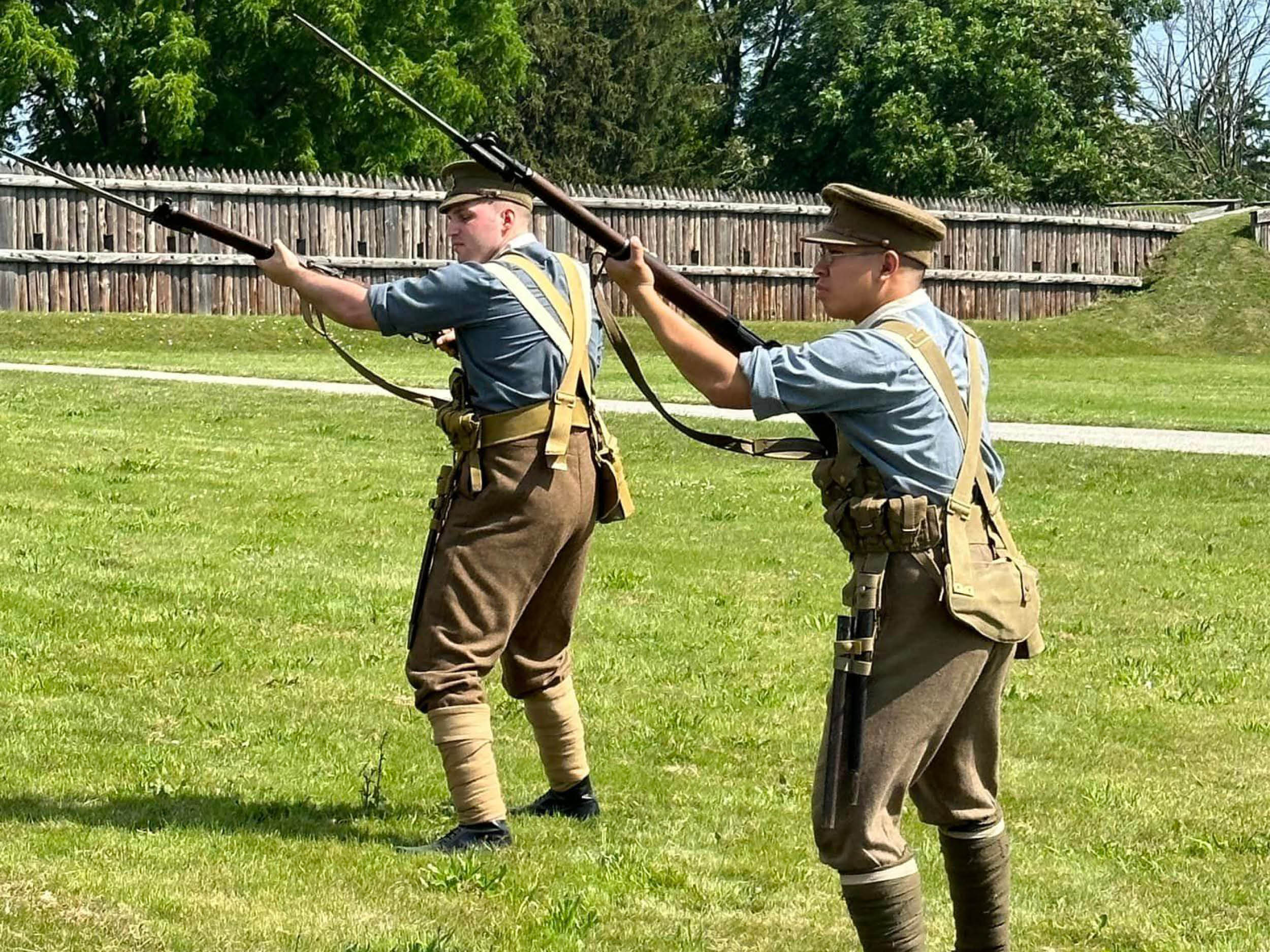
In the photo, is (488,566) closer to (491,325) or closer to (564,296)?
(491,325)

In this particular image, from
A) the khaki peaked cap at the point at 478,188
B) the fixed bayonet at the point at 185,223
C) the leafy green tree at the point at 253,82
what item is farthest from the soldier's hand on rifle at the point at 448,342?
the leafy green tree at the point at 253,82

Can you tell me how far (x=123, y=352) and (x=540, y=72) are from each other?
36.0m

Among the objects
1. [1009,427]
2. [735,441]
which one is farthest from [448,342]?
[1009,427]

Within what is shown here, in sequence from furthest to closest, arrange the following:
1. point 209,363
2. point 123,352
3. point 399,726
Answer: point 123,352 < point 209,363 < point 399,726

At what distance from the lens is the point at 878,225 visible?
484cm

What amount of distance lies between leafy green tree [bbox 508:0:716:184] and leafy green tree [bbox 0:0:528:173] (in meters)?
11.5

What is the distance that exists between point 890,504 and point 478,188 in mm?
2152

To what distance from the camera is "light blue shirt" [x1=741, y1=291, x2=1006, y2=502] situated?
185 inches

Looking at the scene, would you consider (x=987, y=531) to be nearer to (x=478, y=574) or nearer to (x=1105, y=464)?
(x=478, y=574)

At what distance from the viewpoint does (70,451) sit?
52.7 feet

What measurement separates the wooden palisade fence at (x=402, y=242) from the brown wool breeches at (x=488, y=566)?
85.8 feet

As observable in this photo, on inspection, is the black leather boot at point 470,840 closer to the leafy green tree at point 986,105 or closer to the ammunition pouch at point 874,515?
the ammunition pouch at point 874,515

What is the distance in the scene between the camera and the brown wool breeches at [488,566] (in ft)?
20.7

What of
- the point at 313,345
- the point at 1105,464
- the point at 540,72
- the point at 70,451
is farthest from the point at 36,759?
the point at 540,72
